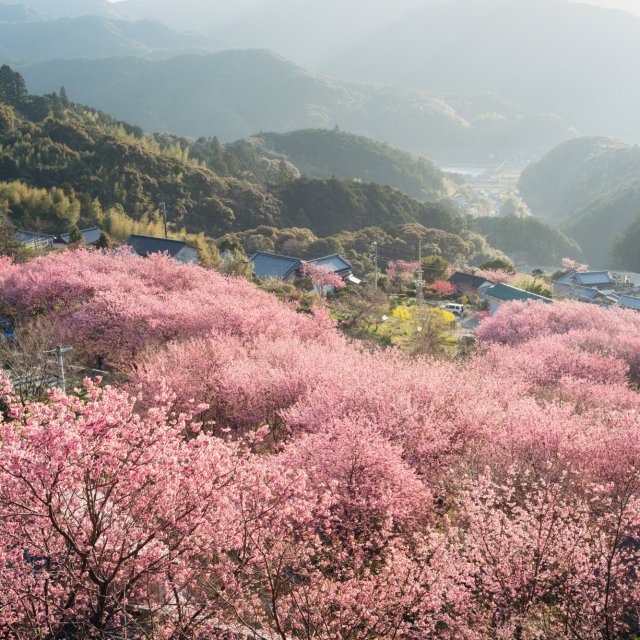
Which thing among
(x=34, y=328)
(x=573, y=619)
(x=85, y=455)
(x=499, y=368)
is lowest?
(x=34, y=328)

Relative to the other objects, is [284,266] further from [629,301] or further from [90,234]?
[629,301]

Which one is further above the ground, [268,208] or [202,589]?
[202,589]

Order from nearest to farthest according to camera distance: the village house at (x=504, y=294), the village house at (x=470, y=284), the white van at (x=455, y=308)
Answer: the white van at (x=455, y=308)
the village house at (x=504, y=294)
the village house at (x=470, y=284)

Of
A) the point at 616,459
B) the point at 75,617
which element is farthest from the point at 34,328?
the point at 616,459

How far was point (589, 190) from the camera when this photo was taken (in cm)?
12925

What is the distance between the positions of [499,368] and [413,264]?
34.0 meters

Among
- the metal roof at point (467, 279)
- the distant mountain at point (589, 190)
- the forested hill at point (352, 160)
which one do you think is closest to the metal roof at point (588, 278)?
the metal roof at point (467, 279)

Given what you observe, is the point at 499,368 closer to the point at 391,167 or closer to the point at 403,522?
the point at 403,522

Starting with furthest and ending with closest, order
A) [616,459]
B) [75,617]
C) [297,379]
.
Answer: [297,379], [616,459], [75,617]

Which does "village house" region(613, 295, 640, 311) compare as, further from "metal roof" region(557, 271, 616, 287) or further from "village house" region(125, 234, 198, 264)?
"village house" region(125, 234, 198, 264)

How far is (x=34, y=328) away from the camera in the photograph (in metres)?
20.5

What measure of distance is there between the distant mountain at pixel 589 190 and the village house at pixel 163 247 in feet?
264

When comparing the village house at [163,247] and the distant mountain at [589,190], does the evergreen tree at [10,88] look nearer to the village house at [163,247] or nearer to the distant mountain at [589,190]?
the village house at [163,247]

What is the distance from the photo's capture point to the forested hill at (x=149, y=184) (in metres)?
64.7
